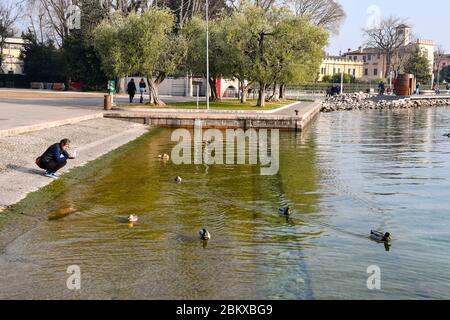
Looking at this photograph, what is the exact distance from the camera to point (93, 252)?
1027 centimetres

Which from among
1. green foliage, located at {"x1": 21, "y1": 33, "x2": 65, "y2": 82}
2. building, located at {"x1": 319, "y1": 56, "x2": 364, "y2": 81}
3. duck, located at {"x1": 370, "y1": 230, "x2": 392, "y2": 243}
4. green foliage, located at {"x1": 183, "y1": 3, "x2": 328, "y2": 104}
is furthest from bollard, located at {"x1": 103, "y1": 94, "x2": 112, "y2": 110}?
building, located at {"x1": 319, "y1": 56, "x2": 364, "y2": 81}

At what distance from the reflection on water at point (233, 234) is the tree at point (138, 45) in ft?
61.5

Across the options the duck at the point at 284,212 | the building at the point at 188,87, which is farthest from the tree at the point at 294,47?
the duck at the point at 284,212

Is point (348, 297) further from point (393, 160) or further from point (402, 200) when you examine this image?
point (393, 160)

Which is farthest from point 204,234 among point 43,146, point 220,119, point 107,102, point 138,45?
point 138,45

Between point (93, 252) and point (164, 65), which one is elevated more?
point (164, 65)

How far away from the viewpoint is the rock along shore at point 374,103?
6122cm

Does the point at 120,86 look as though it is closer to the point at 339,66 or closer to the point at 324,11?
the point at 324,11

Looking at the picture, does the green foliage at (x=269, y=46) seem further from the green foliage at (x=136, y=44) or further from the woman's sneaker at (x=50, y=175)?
the woman's sneaker at (x=50, y=175)

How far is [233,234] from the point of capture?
453 inches

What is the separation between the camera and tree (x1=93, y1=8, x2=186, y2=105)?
3803 cm

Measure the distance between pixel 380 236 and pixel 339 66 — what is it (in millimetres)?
118647
